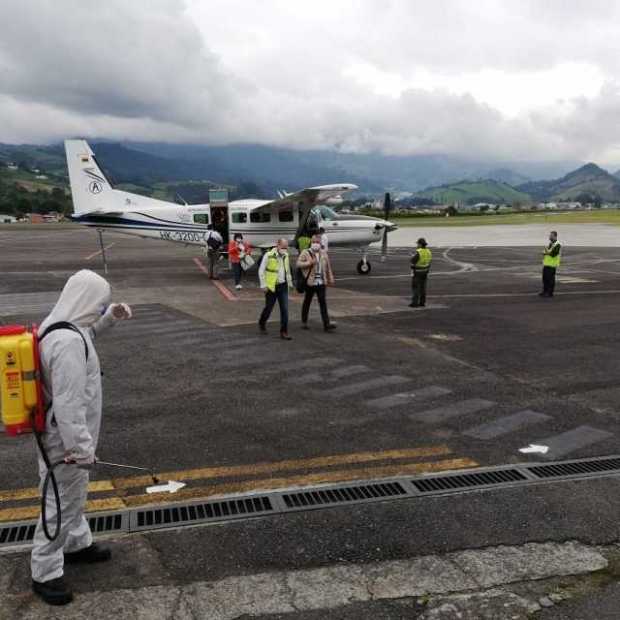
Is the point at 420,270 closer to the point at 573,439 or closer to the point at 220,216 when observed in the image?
the point at 573,439

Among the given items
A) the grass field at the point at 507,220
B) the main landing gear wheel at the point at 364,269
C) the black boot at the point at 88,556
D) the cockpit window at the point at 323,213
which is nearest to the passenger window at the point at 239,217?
the cockpit window at the point at 323,213

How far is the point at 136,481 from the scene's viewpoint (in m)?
5.43

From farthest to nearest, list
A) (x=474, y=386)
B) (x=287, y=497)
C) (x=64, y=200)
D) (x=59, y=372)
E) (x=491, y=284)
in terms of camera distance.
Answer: (x=64, y=200), (x=491, y=284), (x=474, y=386), (x=287, y=497), (x=59, y=372)

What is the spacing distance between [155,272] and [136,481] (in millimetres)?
19107

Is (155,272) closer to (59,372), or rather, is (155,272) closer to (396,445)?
(396,445)

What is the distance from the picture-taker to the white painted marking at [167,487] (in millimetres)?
5266

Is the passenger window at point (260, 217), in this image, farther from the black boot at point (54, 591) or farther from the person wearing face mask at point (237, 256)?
the black boot at point (54, 591)

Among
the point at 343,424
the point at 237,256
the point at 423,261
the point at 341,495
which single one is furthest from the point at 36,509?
the point at 237,256

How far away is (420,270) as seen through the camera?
15141 millimetres

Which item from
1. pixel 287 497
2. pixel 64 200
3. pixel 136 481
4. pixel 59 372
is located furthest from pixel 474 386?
pixel 64 200

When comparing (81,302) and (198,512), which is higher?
(81,302)

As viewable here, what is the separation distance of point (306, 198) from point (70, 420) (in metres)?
19.3

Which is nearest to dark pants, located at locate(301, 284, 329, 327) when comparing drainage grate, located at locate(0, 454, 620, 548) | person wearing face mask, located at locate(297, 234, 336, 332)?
person wearing face mask, located at locate(297, 234, 336, 332)

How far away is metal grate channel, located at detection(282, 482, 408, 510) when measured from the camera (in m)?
5.07
